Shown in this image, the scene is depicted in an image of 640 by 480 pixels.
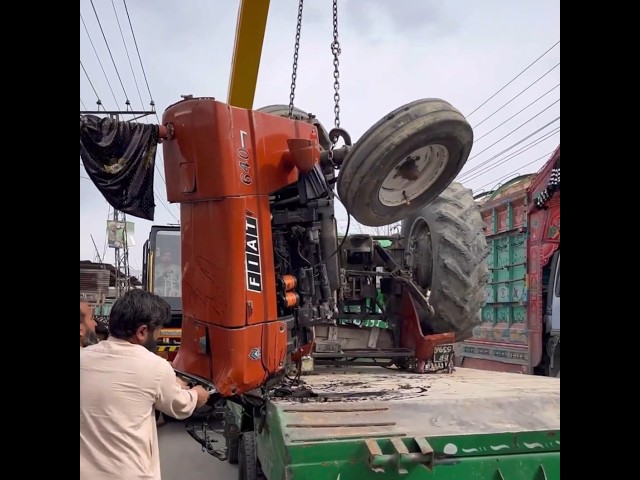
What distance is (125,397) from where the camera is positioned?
2066 mm

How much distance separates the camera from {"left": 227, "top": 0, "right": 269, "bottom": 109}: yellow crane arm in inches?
234

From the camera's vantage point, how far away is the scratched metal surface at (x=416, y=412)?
2602mm

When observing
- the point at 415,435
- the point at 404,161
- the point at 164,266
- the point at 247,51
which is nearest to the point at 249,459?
the point at 415,435

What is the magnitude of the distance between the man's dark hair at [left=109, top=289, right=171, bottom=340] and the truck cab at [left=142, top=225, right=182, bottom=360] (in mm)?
6289

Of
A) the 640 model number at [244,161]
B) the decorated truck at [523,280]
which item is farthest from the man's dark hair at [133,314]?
the decorated truck at [523,280]

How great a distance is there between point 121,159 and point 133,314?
1.43 metres

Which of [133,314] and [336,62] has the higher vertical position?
[336,62]

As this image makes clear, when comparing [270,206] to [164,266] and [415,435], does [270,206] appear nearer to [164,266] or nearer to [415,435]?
[415,435]

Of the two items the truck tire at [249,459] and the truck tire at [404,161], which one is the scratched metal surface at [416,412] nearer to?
the truck tire at [249,459]

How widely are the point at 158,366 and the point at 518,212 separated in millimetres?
6964

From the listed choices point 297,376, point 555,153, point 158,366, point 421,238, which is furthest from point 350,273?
point 555,153

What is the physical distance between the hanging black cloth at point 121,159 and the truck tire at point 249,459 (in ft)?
5.69

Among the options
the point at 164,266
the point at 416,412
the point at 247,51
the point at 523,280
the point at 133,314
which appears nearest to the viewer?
the point at 133,314

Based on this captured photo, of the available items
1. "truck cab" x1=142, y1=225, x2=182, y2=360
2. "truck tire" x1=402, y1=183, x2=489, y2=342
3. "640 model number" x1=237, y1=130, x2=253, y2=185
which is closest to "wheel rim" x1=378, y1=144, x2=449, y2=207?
"truck tire" x1=402, y1=183, x2=489, y2=342
